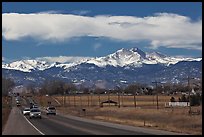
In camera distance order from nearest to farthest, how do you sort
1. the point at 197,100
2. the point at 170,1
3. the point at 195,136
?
the point at 170,1 < the point at 195,136 < the point at 197,100

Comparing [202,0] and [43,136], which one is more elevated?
[202,0]

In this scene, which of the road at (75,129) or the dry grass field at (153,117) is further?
the dry grass field at (153,117)

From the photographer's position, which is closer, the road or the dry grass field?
the road

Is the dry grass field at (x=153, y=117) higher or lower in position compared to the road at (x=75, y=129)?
higher

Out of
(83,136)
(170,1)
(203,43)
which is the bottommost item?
(83,136)

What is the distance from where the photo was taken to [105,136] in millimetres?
30219

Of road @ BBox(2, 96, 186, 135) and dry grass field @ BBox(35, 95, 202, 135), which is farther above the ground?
dry grass field @ BBox(35, 95, 202, 135)

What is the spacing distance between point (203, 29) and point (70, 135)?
51.8 feet

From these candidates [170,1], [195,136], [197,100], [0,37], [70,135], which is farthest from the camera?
[197,100]

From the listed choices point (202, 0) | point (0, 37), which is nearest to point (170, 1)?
point (202, 0)

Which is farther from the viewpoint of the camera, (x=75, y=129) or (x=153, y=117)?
(x=153, y=117)

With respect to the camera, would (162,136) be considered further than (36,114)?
No

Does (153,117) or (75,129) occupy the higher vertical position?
(153,117)

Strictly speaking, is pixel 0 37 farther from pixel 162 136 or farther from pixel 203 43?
pixel 162 136
